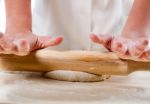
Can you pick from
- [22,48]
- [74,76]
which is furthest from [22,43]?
[74,76]

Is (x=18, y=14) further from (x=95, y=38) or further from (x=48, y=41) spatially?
(x=95, y=38)

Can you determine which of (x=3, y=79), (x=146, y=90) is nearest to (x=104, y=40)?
(x=146, y=90)

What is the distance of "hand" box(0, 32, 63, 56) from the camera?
0.82 m

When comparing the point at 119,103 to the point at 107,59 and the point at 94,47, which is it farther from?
the point at 94,47

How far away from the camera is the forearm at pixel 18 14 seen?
954 millimetres

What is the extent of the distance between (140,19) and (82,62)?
229 mm

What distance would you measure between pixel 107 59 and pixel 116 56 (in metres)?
0.02

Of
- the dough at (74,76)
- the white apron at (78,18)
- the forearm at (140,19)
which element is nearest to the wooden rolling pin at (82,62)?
the dough at (74,76)

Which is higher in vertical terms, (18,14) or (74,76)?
(18,14)

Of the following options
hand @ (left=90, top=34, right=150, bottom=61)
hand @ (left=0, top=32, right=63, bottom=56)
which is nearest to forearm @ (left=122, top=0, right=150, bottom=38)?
hand @ (left=90, top=34, right=150, bottom=61)

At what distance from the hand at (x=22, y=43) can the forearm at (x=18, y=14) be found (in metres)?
0.05

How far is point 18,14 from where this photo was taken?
97 cm

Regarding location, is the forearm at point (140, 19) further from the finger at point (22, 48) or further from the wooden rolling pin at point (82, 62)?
the finger at point (22, 48)

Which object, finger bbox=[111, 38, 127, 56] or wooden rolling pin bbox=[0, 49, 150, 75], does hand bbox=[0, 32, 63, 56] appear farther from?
finger bbox=[111, 38, 127, 56]
